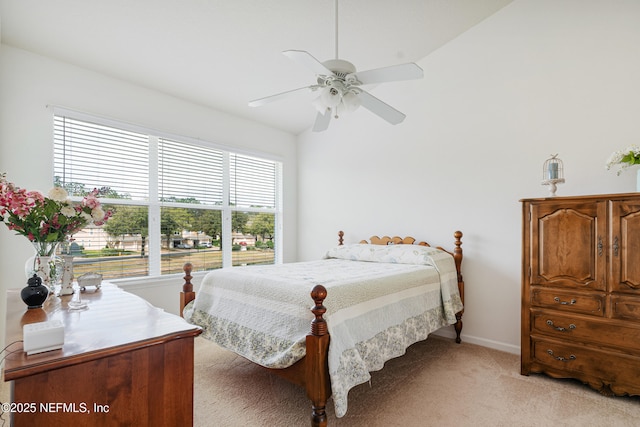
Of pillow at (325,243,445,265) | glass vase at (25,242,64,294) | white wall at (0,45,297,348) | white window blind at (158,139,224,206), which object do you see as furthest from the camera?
white window blind at (158,139,224,206)

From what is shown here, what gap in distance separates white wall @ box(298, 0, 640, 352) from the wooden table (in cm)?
310

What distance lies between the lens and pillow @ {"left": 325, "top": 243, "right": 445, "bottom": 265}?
3.25 m

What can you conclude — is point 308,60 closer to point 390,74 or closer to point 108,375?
point 390,74

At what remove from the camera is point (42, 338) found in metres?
0.97

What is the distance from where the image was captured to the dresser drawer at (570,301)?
2.38 metres

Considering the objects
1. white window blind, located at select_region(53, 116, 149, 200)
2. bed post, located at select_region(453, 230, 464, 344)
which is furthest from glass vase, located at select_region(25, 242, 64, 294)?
bed post, located at select_region(453, 230, 464, 344)

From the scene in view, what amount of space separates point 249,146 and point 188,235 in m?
1.49

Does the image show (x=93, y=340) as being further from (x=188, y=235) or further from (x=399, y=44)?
(x=399, y=44)

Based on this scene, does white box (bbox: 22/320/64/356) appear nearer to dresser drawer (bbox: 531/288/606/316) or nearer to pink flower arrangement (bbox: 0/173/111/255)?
pink flower arrangement (bbox: 0/173/111/255)

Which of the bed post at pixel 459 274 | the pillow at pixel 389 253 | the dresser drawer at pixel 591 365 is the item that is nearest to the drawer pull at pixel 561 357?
the dresser drawer at pixel 591 365

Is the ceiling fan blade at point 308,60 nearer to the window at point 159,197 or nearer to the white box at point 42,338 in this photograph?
the white box at point 42,338

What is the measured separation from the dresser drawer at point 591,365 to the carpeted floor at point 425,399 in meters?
0.09

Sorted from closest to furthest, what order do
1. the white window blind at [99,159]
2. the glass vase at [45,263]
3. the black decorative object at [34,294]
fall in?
the black decorative object at [34,294] < the glass vase at [45,263] < the white window blind at [99,159]

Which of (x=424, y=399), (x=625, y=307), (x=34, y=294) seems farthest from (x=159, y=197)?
(x=625, y=307)
